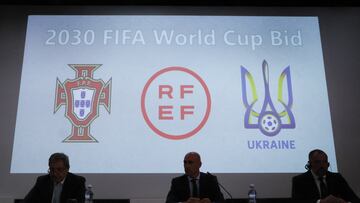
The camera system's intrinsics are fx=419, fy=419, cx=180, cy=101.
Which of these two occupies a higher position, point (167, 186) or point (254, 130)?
point (254, 130)

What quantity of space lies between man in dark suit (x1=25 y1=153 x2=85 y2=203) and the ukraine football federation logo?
194 cm

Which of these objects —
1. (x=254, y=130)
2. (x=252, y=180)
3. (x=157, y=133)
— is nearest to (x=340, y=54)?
(x=254, y=130)

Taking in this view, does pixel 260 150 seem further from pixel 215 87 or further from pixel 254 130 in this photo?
pixel 215 87

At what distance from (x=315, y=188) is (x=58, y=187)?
2.13m

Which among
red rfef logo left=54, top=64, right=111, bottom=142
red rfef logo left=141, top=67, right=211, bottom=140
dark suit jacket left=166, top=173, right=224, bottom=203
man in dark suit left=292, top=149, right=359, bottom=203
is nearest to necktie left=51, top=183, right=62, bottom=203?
dark suit jacket left=166, top=173, right=224, bottom=203

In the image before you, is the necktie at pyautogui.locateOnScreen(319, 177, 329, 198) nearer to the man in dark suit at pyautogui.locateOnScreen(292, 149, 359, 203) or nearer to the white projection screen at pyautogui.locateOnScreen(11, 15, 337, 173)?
the man in dark suit at pyautogui.locateOnScreen(292, 149, 359, 203)

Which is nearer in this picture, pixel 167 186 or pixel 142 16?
pixel 167 186

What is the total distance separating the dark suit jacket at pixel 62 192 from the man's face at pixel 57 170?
0.05m

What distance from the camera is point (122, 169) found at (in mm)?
4312

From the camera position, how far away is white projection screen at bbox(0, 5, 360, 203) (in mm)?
4340

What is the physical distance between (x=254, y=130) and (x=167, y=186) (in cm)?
109

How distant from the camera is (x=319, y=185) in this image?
11.6 feet

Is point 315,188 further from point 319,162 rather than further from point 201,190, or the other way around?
point 201,190

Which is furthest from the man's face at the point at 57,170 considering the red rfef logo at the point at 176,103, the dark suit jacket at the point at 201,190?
the red rfef logo at the point at 176,103
